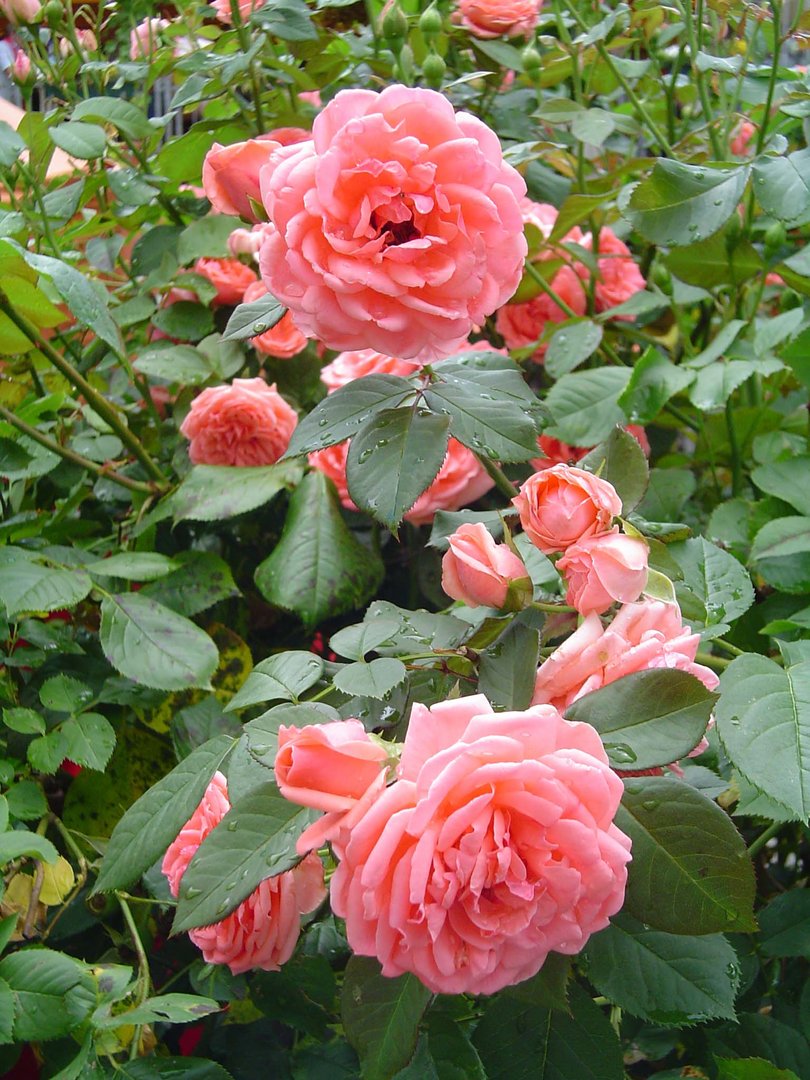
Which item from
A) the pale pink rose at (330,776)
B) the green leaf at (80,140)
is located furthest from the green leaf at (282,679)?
the green leaf at (80,140)

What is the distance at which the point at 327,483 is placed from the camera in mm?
742

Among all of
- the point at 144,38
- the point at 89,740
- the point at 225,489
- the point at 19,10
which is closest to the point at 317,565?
the point at 225,489

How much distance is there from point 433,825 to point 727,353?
1.79ft

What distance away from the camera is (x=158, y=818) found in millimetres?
429

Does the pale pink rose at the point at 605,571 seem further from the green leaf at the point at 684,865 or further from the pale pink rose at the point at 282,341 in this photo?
Answer: the pale pink rose at the point at 282,341

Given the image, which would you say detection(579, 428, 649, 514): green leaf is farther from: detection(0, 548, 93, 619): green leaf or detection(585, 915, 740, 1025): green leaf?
detection(0, 548, 93, 619): green leaf

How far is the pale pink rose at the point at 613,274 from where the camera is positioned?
88 cm

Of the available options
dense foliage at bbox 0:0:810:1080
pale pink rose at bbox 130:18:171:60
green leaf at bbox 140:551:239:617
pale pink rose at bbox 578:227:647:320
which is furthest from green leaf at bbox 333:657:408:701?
pale pink rose at bbox 130:18:171:60

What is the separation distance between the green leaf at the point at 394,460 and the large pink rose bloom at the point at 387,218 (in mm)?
50

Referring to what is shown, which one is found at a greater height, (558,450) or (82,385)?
(82,385)

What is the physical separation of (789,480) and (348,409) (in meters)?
0.34

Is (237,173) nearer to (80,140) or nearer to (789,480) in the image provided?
(80,140)

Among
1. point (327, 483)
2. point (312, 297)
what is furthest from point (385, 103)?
point (327, 483)

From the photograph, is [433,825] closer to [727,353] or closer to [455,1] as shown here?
[727,353]
